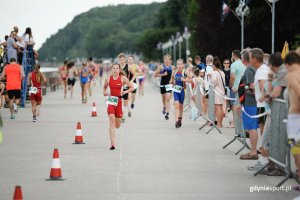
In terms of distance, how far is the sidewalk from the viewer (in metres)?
11.1

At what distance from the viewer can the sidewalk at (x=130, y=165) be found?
11.1m

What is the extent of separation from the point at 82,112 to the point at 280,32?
19088 millimetres

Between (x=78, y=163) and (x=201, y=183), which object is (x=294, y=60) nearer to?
A: (x=201, y=183)

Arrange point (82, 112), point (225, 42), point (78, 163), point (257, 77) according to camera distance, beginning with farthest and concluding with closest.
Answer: point (225, 42)
point (82, 112)
point (78, 163)
point (257, 77)

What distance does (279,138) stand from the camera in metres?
12.0

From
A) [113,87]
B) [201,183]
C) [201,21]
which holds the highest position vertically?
[201,21]

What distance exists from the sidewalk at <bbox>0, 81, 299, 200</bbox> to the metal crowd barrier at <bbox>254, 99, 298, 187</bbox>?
A: 35 centimetres

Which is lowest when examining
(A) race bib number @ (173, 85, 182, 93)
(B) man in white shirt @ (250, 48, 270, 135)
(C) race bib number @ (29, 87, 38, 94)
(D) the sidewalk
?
(D) the sidewalk

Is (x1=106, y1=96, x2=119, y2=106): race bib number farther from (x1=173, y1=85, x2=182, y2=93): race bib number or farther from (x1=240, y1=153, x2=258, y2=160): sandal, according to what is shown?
(x1=173, y1=85, x2=182, y2=93): race bib number

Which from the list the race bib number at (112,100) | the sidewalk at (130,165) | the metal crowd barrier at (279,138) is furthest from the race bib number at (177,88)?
the metal crowd barrier at (279,138)

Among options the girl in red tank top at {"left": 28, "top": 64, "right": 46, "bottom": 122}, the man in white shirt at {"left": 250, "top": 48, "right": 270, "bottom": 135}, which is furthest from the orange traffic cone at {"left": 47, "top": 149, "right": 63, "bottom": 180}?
the girl in red tank top at {"left": 28, "top": 64, "right": 46, "bottom": 122}

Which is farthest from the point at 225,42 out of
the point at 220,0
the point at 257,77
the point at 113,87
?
the point at 257,77

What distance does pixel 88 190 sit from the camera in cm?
1130

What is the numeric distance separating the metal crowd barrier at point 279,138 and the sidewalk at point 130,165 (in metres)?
0.35
